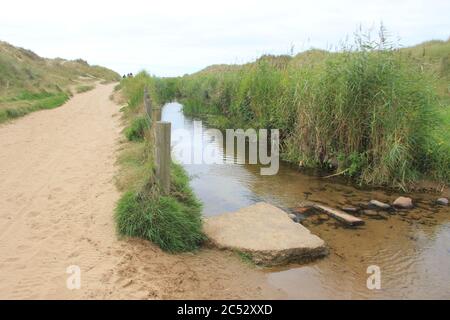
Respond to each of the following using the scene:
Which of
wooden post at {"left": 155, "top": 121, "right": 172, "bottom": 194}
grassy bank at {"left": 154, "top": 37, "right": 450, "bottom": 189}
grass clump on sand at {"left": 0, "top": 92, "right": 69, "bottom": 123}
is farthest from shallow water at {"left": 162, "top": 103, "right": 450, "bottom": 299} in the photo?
grass clump on sand at {"left": 0, "top": 92, "right": 69, "bottom": 123}

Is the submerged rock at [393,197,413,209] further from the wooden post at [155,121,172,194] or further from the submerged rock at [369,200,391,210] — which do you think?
the wooden post at [155,121,172,194]

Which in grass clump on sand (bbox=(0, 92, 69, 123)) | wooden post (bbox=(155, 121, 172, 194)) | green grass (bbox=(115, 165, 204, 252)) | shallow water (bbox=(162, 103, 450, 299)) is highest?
grass clump on sand (bbox=(0, 92, 69, 123))

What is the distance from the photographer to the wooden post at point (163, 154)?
4.78 metres

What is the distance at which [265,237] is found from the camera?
4910mm

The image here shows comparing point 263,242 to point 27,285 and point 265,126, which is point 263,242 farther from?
point 265,126

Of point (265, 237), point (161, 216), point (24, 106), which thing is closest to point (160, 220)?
point (161, 216)

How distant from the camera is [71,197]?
618cm

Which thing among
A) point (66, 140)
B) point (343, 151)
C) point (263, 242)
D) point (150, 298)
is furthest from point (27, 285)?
point (66, 140)

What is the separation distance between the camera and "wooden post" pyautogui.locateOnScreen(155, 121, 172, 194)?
478 cm

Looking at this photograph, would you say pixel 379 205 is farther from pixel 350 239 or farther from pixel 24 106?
pixel 24 106

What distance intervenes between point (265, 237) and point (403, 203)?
2.98 m

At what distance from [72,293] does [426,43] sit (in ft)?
99.5

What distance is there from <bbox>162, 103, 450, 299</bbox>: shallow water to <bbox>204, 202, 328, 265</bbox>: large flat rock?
0.15 meters
